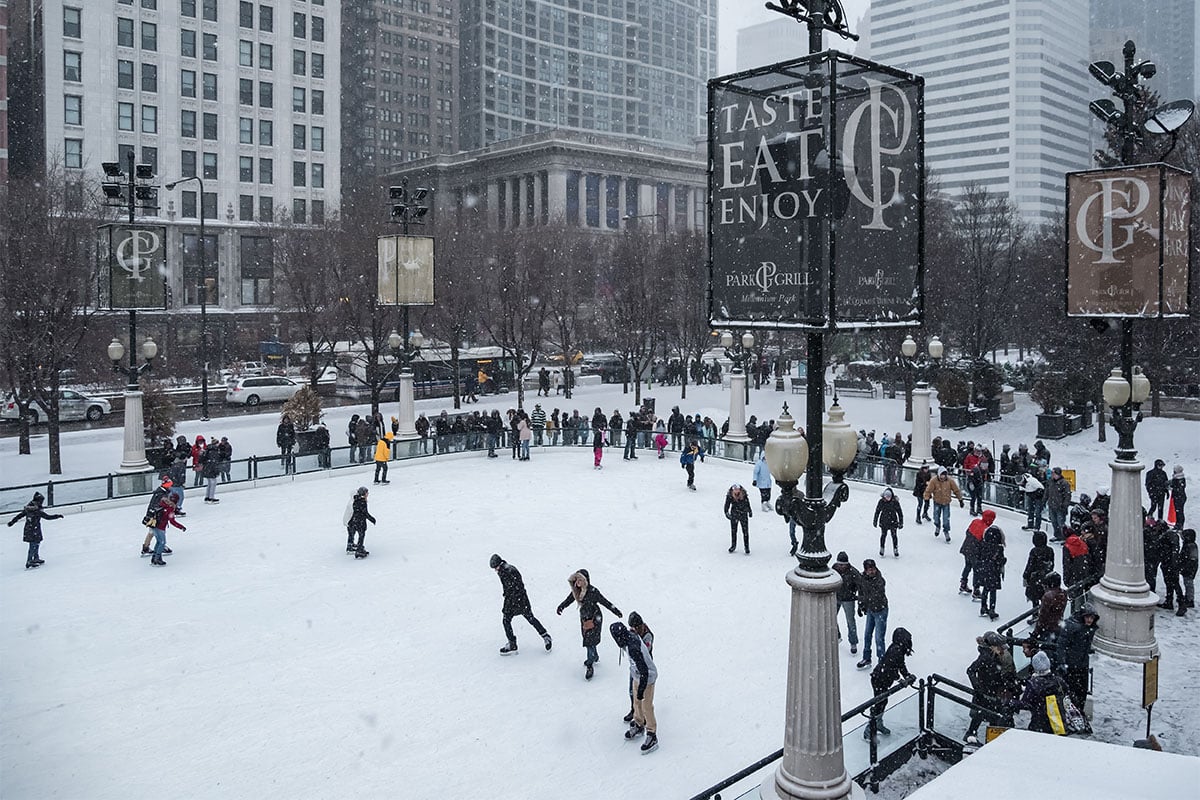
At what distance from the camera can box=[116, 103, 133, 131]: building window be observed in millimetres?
65375

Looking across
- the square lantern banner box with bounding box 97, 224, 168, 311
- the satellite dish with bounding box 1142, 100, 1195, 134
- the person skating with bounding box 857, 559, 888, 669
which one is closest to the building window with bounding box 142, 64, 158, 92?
the square lantern banner box with bounding box 97, 224, 168, 311

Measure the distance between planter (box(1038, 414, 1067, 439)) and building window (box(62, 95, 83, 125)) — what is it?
6249 centimetres

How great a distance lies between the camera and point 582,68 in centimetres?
17175

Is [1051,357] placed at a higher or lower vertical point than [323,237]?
lower

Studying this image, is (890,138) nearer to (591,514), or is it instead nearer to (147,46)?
(591,514)

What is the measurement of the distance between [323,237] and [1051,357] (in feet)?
113

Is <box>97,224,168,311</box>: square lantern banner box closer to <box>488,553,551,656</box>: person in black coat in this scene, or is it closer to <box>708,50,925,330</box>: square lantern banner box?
<box>488,553,551,656</box>: person in black coat

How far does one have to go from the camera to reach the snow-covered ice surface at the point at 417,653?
32.5 feet

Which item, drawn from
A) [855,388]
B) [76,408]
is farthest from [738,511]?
[855,388]

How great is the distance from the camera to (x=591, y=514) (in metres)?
22.1

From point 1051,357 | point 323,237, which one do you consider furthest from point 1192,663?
point 323,237

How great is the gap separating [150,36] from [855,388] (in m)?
54.8

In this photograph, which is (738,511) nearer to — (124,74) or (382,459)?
(382,459)

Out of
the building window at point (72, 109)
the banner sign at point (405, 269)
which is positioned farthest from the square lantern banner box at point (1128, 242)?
the building window at point (72, 109)
